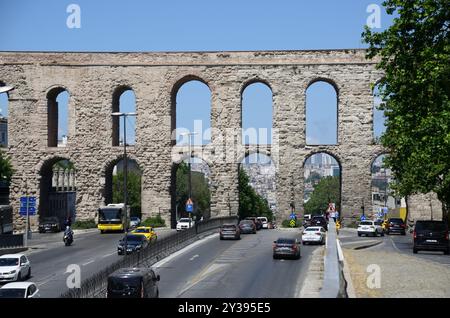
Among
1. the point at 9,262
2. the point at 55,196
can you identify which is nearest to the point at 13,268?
the point at 9,262

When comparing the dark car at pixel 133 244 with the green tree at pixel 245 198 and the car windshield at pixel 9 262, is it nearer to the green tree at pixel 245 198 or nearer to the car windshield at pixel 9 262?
the car windshield at pixel 9 262

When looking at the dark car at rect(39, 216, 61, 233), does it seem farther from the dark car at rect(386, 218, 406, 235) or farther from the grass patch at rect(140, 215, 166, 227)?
the dark car at rect(386, 218, 406, 235)

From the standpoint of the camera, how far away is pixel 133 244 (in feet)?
153

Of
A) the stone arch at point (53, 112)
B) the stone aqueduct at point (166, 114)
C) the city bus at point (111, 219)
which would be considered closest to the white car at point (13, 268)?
the city bus at point (111, 219)

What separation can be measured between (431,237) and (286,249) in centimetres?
819

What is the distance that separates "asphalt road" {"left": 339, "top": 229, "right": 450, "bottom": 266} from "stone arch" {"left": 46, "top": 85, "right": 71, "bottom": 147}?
29.5m

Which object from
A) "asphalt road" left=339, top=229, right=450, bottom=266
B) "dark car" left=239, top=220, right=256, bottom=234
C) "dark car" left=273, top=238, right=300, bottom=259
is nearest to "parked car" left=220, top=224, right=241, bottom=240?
"asphalt road" left=339, top=229, right=450, bottom=266

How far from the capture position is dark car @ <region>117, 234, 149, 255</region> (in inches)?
1801

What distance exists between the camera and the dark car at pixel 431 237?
4312 cm

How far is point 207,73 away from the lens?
244 ft

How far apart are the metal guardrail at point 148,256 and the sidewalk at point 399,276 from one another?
9.11m

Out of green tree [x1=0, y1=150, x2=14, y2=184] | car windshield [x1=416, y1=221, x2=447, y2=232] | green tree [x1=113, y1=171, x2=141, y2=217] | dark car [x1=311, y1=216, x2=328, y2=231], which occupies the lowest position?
dark car [x1=311, y1=216, x2=328, y2=231]

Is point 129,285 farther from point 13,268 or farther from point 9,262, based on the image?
point 9,262

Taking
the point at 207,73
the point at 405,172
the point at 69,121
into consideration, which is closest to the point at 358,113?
the point at 207,73
